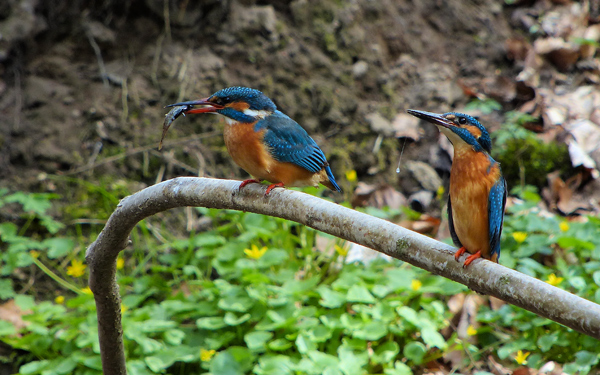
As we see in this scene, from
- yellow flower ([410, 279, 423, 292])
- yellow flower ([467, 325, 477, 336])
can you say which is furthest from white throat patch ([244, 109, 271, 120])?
yellow flower ([467, 325, 477, 336])

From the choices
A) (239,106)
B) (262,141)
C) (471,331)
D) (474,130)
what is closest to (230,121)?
(239,106)

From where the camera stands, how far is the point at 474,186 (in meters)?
2.35

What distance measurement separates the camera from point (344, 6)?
17.8 ft

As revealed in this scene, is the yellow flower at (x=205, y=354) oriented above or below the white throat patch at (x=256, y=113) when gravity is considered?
below

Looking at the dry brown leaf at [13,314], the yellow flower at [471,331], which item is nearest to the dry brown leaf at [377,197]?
the yellow flower at [471,331]

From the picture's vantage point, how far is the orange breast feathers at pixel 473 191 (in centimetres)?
233

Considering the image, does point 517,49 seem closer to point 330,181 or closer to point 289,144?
point 330,181

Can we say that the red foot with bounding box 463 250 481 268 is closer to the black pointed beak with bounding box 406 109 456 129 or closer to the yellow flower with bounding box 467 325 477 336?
the black pointed beak with bounding box 406 109 456 129

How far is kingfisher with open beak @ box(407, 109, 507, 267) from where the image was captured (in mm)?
2332

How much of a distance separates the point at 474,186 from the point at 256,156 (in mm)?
957

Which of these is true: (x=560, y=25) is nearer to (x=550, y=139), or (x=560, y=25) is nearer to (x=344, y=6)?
(x=550, y=139)

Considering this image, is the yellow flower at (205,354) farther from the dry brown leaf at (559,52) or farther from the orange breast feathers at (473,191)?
the dry brown leaf at (559,52)

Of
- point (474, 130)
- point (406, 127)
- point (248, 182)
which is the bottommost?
point (406, 127)

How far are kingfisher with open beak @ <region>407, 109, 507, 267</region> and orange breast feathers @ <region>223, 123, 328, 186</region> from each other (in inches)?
29.5
